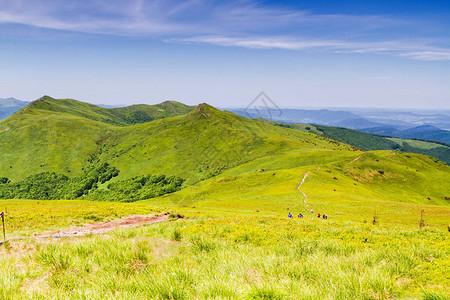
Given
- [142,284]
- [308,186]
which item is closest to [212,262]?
[142,284]

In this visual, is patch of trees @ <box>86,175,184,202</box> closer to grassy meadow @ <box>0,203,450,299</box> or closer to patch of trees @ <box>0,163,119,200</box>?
patch of trees @ <box>0,163,119,200</box>

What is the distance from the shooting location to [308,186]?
71688 millimetres

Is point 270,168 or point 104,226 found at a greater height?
point 104,226

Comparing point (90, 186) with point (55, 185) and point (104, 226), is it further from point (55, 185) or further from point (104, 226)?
point (104, 226)

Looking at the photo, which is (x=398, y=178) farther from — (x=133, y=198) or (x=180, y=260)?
(x=133, y=198)

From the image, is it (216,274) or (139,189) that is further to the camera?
(139,189)

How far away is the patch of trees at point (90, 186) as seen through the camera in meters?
143

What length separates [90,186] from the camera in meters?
172

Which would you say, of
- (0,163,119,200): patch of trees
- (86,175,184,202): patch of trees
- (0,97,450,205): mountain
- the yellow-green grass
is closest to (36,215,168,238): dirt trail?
the yellow-green grass

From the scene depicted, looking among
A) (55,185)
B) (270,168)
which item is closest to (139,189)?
(55,185)

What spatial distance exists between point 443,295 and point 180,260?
6.70m

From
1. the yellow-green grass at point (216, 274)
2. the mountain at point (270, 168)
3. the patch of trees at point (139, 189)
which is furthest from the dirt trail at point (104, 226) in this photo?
the patch of trees at point (139, 189)

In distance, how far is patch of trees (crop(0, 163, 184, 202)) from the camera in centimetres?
14288

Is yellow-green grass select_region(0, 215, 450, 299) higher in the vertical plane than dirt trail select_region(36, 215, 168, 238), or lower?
higher
